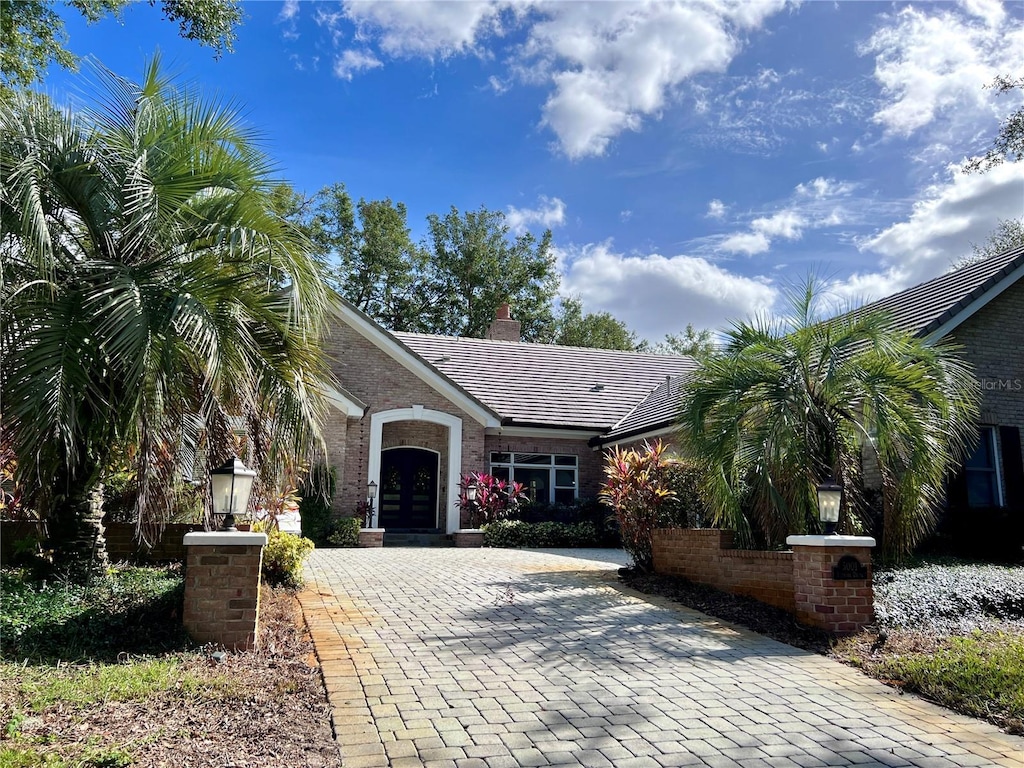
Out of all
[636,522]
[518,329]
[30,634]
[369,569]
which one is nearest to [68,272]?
[30,634]

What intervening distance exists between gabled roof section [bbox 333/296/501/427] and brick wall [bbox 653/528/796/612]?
8.81m

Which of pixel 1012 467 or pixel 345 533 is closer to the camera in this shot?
pixel 1012 467

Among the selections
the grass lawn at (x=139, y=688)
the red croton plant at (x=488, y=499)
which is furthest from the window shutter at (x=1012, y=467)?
the grass lawn at (x=139, y=688)

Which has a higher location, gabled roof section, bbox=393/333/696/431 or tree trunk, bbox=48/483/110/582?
gabled roof section, bbox=393/333/696/431

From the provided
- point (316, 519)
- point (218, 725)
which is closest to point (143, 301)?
point (218, 725)

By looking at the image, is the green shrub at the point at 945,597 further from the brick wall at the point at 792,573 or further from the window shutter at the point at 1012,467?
the window shutter at the point at 1012,467

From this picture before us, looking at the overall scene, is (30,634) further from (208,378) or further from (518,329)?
(518,329)

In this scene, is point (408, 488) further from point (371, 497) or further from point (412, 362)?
point (412, 362)

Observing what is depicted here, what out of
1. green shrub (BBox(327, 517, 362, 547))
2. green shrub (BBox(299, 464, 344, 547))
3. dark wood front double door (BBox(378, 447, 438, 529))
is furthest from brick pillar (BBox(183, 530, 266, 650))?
dark wood front double door (BBox(378, 447, 438, 529))

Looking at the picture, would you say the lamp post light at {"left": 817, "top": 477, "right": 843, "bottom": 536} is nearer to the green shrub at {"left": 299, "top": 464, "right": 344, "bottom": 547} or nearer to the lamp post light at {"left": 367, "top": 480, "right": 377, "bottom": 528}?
the green shrub at {"left": 299, "top": 464, "right": 344, "bottom": 547}

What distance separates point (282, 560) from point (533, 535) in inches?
344

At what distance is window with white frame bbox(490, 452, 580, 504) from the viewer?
19547 mm

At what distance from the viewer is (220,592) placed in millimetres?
6051

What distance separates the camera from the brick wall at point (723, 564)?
804cm
